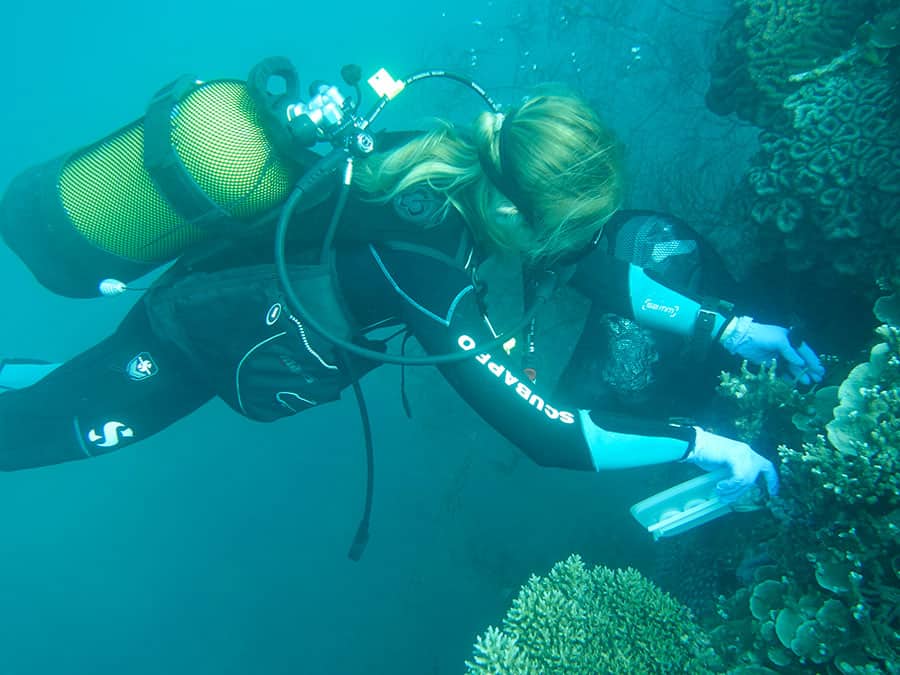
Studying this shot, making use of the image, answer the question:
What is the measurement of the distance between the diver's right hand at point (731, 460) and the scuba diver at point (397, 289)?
0.03 feet

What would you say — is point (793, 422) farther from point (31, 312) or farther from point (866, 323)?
point (31, 312)

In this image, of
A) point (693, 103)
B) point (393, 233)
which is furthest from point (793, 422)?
point (693, 103)

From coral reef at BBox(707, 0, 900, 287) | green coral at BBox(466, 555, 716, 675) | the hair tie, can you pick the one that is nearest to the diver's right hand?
green coral at BBox(466, 555, 716, 675)

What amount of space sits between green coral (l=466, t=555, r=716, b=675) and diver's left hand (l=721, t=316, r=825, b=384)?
177cm

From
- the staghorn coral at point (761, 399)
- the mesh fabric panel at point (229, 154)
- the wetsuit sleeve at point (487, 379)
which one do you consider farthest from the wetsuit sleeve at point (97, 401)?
the staghorn coral at point (761, 399)

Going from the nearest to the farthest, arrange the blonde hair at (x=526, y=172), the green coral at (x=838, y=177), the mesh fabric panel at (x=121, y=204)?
the blonde hair at (x=526, y=172) < the mesh fabric panel at (x=121, y=204) < the green coral at (x=838, y=177)

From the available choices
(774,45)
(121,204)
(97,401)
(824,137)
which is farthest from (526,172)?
(774,45)

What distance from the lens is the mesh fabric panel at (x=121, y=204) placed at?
2.66 metres

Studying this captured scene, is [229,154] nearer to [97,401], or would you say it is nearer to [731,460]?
[97,401]

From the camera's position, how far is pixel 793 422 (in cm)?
308

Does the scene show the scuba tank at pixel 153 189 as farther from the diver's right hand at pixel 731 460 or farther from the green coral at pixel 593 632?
the green coral at pixel 593 632

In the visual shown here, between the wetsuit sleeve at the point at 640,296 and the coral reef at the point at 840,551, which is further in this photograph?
the wetsuit sleeve at the point at 640,296

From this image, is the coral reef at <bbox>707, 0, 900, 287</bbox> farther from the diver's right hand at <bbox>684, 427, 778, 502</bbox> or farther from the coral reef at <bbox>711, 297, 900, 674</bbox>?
the diver's right hand at <bbox>684, 427, 778, 502</bbox>

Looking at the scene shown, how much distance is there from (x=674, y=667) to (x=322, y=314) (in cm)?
302
